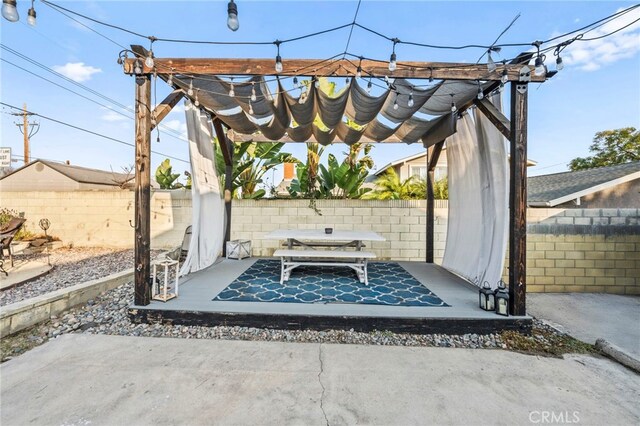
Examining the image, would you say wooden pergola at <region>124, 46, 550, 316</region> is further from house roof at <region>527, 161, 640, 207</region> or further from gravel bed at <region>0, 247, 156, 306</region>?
house roof at <region>527, 161, 640, 207</region>

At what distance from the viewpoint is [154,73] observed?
3287mm

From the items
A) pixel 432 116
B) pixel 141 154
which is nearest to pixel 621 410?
pixel 432 116

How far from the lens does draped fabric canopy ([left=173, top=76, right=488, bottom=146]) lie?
343 cm

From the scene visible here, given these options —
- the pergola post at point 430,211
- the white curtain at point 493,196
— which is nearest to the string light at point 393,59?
the white curtain at point 493,196

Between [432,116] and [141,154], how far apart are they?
4.29 metres

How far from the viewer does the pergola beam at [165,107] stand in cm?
343

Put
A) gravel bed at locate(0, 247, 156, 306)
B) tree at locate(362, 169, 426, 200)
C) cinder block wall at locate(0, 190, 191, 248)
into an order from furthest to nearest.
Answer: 1. tree at locate(362, 169, 426, 200)
2. cinder block wall at locate(0, 190, 191, 248)
3. gravel bed at locate(0, 247, 156, 306)

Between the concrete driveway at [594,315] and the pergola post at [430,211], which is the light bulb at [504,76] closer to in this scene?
the pergola post at [430,211]

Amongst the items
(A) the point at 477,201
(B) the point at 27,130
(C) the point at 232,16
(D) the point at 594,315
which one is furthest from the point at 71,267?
(B) the point at 27,130

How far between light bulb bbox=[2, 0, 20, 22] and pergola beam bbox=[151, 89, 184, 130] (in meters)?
1.27

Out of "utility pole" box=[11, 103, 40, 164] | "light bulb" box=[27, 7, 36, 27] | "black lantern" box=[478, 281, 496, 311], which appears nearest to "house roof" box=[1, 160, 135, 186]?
"utility pole" box=[11, 103, 40, 164]

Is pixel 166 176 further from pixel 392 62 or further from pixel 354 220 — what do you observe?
pixel 392 62

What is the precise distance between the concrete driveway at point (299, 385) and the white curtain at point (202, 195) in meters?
2.03

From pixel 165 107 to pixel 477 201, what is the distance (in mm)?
4881
